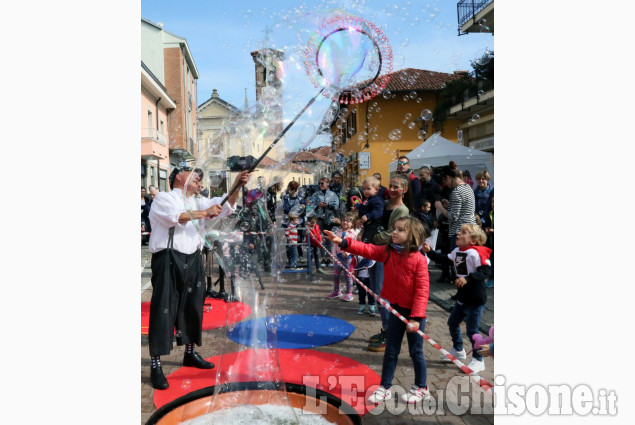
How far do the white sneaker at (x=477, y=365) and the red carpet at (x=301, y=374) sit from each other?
2.76 feet

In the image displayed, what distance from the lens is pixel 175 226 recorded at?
3.49 meters

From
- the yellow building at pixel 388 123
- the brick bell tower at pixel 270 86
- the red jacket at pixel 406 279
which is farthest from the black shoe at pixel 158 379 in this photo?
the yellow building at pixel 388 123

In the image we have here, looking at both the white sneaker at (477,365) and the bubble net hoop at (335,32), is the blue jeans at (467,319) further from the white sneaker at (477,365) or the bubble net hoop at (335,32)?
the bubble net hoop at (335,32)

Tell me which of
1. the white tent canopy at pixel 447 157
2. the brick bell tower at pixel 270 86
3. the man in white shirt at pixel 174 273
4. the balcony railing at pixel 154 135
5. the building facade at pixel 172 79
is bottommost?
the man in white shirt at pixel 174 273

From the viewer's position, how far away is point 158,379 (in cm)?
343

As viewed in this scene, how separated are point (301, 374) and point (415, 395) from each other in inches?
38.5

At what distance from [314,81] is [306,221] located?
19.4 feet

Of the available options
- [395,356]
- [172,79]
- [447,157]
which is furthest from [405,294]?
[172,79]

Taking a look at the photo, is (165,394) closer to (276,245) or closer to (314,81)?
(276,245)

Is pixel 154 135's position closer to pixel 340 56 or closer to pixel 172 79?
pixel 172 79

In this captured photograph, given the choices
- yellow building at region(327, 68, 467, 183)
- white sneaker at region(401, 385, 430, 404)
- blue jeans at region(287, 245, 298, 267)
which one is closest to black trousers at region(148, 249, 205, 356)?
white sneaker at region(401, 385, 430, 404)

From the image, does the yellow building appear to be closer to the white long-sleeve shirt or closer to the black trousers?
the white long-sleeve shirt

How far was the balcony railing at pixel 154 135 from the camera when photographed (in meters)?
21.6
